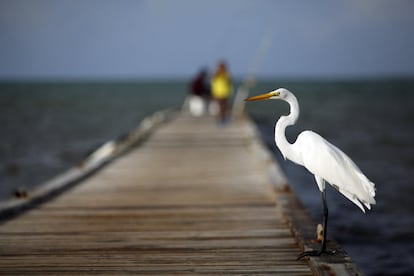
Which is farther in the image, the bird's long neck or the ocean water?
the ocean water

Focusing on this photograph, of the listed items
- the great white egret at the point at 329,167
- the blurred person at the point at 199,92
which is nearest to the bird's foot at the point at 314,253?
the great white egret at the point at 329,167

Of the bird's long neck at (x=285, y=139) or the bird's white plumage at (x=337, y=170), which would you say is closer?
the bird's white plumage at (x=337, y=170)

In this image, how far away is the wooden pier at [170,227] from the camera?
365 centimetres

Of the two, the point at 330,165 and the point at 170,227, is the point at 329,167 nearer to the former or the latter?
the point at 330,165

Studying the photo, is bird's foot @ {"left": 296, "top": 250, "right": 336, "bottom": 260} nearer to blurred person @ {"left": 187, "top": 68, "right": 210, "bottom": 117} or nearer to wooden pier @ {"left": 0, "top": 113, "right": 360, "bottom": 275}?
wooden pier @ {"left": 0, "top": 113, "right": 360, "bottom": 275}

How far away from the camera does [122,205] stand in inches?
226

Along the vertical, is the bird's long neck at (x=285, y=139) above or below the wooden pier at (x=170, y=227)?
above

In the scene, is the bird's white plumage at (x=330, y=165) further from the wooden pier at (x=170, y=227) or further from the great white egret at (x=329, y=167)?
the wooden pier at (x=170, y=227)

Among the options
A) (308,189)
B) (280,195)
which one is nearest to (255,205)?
(280,195)

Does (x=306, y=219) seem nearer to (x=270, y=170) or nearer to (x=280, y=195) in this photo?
(x=280, y=195)

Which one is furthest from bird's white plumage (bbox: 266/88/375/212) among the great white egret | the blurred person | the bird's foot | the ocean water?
the blurred person

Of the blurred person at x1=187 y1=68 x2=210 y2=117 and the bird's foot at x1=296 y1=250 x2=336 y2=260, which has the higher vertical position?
the blurred person at x1=187 y1=68 x2=210 y2=117

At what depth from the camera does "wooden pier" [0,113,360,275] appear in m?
3.65

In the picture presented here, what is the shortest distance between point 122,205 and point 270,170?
93.0 inches
